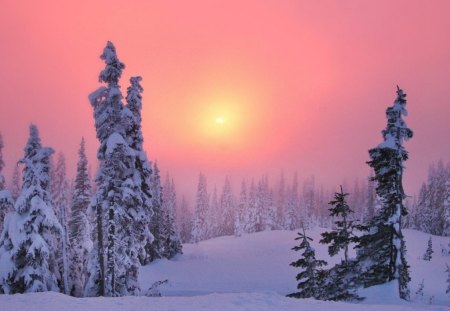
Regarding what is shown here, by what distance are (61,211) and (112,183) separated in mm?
10098

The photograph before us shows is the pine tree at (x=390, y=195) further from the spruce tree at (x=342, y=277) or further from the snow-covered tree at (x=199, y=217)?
the snow-covered tree at (x=199, y=217)

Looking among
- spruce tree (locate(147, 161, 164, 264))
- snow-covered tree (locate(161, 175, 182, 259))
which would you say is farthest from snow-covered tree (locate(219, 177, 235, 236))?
spruce tree (locate(147, 161, 164, 264))

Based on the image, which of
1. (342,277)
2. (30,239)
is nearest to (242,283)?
(342,277)

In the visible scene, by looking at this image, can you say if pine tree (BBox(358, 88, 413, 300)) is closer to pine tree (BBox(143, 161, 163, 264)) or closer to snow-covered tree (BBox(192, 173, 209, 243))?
pine tree (BBox(143, 161, 163, 264))

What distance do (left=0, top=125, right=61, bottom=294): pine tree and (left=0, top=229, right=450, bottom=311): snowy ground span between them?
4.96m

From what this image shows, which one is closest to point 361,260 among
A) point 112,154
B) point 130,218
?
point 130,218

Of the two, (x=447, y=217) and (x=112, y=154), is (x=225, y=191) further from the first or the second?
(x=112, y=154)

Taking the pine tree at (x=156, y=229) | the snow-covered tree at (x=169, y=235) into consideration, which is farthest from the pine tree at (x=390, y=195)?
the snow-covered tree at (x=169, y=235)

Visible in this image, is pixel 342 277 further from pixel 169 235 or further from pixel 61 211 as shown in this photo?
pixel 169 235

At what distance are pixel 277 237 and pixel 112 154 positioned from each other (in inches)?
2192

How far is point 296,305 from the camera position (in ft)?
47.6

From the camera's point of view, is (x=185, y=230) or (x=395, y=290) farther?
(x=185, y=230)

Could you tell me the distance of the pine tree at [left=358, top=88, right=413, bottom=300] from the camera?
66.7 ft

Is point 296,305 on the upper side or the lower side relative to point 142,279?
upper
